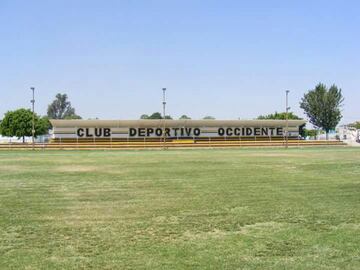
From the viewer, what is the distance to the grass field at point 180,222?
26.2 ft

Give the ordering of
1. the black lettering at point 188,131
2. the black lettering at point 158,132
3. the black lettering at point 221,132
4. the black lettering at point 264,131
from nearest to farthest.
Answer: the black lettering at point 158,132, the black lettering at point 188,131, the black lettering at point 221,132, the black lettering at point 264,131

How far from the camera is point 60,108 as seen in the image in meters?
188

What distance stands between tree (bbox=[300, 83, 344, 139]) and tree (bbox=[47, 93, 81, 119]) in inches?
4049

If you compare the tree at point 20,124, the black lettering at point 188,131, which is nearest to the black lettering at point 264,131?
the black lettering at point 188,131

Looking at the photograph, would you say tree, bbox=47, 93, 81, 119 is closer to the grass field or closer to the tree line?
the tree line

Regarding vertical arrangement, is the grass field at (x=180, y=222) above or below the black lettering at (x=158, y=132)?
below

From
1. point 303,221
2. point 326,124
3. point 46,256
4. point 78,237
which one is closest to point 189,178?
point 303,221

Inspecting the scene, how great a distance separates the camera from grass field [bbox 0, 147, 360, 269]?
7.99 meters

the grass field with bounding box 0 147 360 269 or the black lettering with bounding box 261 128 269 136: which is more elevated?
the black lettering with bounding box 261 128 269 136

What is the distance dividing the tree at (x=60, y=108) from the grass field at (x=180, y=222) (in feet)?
565

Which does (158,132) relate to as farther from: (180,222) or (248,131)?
(180,222)

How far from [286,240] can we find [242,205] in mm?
3581

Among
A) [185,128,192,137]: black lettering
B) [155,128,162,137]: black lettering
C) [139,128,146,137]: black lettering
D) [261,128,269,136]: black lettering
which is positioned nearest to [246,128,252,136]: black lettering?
[261,128,269,136]: black lettering

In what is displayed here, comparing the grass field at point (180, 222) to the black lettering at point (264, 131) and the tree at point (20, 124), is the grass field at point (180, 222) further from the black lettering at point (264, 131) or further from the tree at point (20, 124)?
the tree at point (20, 124)
